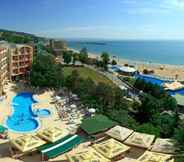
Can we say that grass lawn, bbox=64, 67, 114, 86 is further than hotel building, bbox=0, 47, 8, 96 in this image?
Yes

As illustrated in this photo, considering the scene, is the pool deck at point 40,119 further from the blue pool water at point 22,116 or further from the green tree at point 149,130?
the green tree at point 149,130

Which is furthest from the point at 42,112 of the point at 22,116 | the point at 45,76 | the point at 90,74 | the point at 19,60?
the point at 90,74

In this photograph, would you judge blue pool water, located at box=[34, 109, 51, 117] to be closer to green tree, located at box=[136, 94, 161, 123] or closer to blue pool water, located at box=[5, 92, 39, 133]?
blue pool water, located at box=[5, 92, 39, 133]

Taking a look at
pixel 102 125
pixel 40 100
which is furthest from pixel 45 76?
pixel 102 125

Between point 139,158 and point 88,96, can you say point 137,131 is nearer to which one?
point 139,158

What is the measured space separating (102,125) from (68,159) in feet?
23.1

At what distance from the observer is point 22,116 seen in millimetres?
31500

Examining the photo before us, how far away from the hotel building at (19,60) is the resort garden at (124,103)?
4.88 metres

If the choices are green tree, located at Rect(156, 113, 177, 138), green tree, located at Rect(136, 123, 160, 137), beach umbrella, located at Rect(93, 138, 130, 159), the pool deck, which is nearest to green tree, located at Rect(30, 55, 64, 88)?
the pool deck

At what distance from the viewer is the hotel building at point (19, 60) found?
1795 inches

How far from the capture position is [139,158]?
20.6 meters

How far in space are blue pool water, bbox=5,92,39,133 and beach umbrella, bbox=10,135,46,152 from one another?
15.6 feet

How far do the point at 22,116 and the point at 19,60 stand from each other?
17.2 meters

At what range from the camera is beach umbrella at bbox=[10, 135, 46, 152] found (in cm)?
2106
